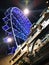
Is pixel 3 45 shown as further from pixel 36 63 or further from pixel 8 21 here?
pixel 36 63

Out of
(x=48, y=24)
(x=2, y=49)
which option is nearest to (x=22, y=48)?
(x=48, y=24)

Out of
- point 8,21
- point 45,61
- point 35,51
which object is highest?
point 8,21

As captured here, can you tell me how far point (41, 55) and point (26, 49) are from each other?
4.88 feet

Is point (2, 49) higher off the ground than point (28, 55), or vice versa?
point (2, 49)

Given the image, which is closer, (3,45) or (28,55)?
(28,55)

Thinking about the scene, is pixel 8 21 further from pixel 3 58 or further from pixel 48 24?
pixel 48 24

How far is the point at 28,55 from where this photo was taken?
946cm

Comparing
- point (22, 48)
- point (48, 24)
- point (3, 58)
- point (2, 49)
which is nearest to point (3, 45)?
point (2, 49)

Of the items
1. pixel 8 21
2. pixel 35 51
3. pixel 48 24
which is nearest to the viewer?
pixel 48 24

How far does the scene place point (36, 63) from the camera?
9.42 metres

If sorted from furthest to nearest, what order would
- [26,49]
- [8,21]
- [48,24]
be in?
[8,21]
[26,49]
[48,24]

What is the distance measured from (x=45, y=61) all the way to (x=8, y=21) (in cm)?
608

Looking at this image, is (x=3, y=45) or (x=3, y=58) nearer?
(x=3, y=58)

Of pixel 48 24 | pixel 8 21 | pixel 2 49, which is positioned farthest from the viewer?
Answer: pixel 2 49
